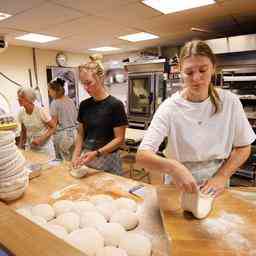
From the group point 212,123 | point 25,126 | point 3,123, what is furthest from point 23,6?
point 212,123

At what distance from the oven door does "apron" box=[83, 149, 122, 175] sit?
9.24 feet

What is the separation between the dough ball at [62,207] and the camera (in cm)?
97

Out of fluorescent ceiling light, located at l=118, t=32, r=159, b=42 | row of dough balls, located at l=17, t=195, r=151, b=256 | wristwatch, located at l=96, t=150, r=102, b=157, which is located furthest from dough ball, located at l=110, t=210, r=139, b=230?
fluorescent ceiling light, located at l=118, t=32, r=159, b=42

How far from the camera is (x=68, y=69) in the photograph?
5.37 m

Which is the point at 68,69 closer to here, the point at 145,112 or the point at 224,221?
the point at 145,112

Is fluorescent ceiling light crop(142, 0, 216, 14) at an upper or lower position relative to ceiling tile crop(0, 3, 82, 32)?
upper

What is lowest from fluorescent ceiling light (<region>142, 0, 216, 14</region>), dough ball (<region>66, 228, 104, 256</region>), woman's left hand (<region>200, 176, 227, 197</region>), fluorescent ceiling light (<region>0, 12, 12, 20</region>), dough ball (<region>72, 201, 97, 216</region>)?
dough ball (<region>72, 201, 97, 216</region>)

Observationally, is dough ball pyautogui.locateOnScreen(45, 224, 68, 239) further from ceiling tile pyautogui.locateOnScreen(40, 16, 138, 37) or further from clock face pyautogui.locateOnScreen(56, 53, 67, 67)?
clock face pyautogui.locateOnScreen(56, 53, 67, 67)

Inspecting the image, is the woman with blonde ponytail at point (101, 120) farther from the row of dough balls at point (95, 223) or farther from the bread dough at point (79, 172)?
the row of dough balls at point (95, 223)

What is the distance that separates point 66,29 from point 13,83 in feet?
6.45

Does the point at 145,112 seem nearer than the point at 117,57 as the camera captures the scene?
Yes

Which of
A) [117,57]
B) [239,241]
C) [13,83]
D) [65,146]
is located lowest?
[65,146]

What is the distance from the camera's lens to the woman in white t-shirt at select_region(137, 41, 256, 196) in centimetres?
103

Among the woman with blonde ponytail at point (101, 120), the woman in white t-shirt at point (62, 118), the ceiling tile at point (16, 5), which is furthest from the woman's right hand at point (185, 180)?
the woman in white t-shirt at point (62, 118)
